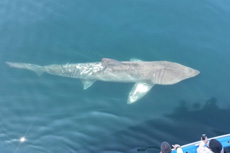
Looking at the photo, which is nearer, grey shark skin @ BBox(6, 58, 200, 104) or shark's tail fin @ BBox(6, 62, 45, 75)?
grey shark skin @ BBox(6, 58, 200, 104)

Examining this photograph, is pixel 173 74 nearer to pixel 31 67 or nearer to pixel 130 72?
pixel 130 72

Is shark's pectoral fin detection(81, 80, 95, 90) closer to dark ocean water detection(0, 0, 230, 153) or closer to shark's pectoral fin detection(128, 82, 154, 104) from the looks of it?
dark ocean water detection(0, 0, 230, 153)

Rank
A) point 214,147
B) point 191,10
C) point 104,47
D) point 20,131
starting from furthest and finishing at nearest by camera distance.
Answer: point 191,10, point 104,47, point 20,131, point 214,147

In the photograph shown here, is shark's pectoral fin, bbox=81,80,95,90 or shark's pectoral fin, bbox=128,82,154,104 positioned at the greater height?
shark's pectoral fin, bbox=81,80,95,90

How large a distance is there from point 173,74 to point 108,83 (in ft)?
8.97

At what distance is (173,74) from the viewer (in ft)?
36.7

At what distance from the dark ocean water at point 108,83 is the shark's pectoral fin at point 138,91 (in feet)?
0.81

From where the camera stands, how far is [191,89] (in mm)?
11086

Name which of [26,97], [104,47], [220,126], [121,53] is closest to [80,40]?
[104,47]

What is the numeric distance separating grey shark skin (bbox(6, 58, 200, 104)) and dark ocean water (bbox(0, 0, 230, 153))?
30 cm

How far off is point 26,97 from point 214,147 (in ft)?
23.6

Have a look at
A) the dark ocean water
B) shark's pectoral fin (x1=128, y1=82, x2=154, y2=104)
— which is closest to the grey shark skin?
shark's pectoral fin (x1=128, y1=82, x2=154, y2=104)

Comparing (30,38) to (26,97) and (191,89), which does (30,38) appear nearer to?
(26,97)

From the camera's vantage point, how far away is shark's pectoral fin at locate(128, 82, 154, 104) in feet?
35.6
